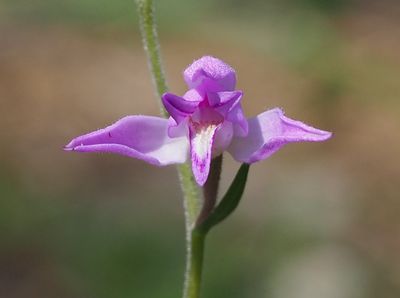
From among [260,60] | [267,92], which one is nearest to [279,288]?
[267,92]

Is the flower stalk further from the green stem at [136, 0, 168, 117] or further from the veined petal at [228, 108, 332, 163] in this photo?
the green stem at [136, 0, 168, 117]

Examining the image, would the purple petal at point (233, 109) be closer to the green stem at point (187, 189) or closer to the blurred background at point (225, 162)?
the green stem at point (187, 189)

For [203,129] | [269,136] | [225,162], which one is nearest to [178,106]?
[203,129]

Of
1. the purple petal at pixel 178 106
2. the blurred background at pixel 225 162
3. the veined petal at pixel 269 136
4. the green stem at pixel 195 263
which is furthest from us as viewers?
the blurred background at pixel 225 162

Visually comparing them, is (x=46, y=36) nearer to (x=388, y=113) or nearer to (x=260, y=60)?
(x=260, y=60)

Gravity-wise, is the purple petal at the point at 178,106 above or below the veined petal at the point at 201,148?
above

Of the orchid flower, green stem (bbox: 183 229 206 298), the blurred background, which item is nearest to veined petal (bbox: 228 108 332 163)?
the orchid flower

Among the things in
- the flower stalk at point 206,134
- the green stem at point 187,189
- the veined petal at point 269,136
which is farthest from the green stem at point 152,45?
the veined petal at point 269,136

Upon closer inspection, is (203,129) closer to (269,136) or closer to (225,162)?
(269,136)
